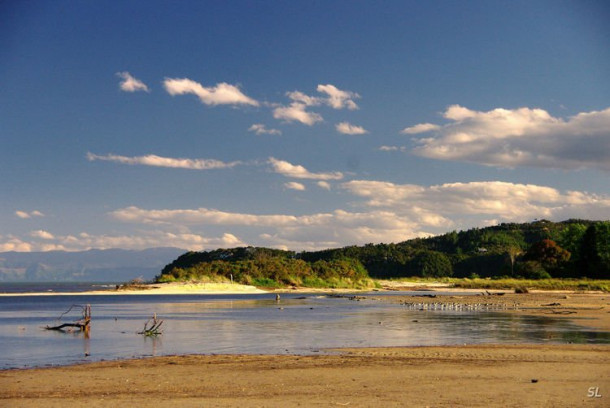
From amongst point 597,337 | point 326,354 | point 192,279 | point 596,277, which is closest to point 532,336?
point 597,337

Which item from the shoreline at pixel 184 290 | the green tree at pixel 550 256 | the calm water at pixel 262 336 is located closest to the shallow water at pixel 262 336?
the calm water at pixel 262 336

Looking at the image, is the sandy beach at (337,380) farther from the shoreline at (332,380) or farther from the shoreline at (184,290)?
the shoreline at (184,290)

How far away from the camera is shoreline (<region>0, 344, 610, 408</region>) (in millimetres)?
17094

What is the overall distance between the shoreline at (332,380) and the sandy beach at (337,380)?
3 centimetres

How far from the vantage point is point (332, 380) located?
67.0 ft

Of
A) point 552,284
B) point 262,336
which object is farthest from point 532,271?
point 262,336

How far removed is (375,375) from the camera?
69.7ft

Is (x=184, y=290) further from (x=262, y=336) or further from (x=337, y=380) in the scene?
(x=337, y=380)

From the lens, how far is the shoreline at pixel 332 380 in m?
17.1

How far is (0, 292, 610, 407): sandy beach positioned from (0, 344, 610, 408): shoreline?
0.03m

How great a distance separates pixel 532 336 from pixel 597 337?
10.7 feet

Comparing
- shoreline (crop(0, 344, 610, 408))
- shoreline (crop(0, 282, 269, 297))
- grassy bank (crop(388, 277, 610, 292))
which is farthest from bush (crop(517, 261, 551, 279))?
shoreline (crop(0, 344, 610, 408))

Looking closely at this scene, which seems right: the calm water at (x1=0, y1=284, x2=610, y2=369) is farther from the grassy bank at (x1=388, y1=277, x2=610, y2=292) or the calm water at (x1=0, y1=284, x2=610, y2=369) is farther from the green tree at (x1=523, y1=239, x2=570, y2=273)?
the green tree at (x1=523, y1=239, x2=570, y2=273)

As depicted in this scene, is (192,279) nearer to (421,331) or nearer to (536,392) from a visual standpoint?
(421,331)
